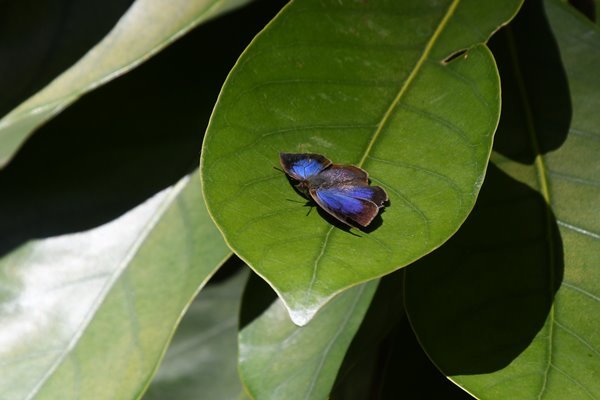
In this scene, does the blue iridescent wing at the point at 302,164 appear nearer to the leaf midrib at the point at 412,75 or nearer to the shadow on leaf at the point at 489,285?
the leaf midrib at the point at 412,75

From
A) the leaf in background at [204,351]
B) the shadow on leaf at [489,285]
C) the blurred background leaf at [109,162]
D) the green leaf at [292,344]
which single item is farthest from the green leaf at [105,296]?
the leaf in background at [204,351]

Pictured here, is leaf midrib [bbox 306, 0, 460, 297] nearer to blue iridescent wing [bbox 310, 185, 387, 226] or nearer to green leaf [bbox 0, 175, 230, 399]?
blue iridescent wing [bbox 310, 185, 387, 226]

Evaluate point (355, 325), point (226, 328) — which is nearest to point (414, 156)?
point (355, 325)

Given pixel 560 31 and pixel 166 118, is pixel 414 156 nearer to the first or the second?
pixel 560 31

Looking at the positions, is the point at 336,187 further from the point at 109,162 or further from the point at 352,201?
the point at 109,162

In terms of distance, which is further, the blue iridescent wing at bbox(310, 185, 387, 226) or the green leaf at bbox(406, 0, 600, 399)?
the green leaf at bbox(406, 0, 600, 399)

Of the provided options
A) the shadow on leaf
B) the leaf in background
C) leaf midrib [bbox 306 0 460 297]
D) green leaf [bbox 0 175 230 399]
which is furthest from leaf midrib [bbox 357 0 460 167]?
the leaf in background

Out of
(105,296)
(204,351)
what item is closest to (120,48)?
(105,296)
